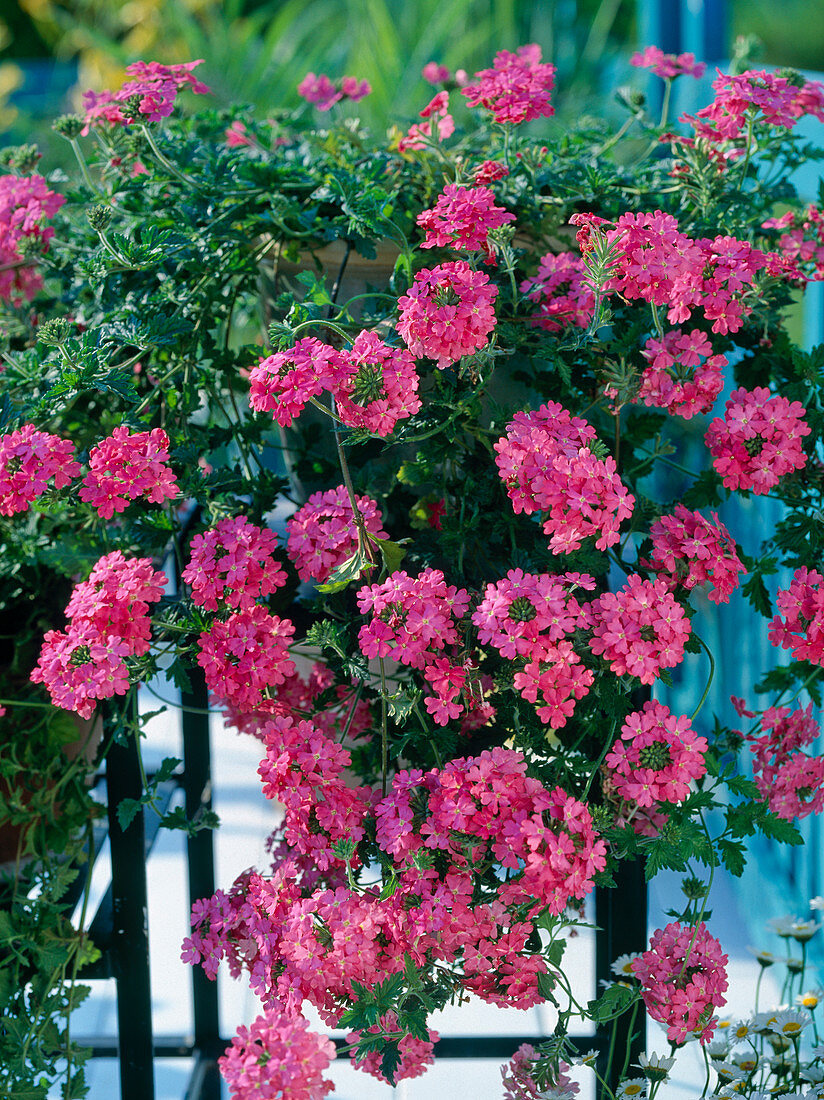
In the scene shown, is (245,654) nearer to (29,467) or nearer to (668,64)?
(29,467)

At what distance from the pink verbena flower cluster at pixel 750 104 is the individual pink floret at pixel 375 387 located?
479mm

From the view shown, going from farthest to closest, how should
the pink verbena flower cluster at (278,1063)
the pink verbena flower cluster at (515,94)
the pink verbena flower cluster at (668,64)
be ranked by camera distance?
the pink verbena flower cluster at (668,64) < the pink verbena flower cluster at (515,94) < the pink verbena flower cluster at (278,1063)

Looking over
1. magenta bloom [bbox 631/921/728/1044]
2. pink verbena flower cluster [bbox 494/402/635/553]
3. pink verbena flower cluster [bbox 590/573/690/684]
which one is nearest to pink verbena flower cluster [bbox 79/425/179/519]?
pink verbena flower cluster [bbox 494/402/635/553]

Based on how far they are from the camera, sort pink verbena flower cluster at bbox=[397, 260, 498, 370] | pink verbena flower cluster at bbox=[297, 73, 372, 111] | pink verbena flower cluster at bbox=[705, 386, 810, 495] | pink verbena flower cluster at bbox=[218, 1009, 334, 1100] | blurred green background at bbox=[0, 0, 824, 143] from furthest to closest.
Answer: blurred green background at bbox=[0, 0, 824, 143] → pink verbena flower cluster at bbox=[297, 73, 372, 111] → pink verbena flower cluster at bbox=[705, 386, 810, 495] → pink verbena flower cluster at bbox=[397, 260, 498, 370] → pink verbena flower cluster at bbox=[218, 1009, 334, 1100]

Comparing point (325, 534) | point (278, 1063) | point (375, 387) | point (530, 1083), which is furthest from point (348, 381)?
point (530, 1083)

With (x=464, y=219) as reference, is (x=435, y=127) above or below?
above

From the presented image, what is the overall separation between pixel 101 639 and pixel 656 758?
491 millimetres

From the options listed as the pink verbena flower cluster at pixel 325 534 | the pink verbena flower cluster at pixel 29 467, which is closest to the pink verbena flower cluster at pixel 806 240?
the pink verbena flower cluster at pixel 325 534

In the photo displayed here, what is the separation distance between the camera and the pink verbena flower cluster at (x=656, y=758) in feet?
3.03

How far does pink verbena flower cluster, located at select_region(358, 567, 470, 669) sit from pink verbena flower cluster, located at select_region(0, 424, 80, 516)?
0.99 feet

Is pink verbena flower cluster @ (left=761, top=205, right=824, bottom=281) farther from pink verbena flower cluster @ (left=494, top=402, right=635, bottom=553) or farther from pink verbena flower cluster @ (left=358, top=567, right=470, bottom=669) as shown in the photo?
pink verbena flower cluster @ (left=358, top=567, right=470, bottom=669)

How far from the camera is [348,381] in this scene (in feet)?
2.96

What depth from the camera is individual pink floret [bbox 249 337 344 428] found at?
885 mm

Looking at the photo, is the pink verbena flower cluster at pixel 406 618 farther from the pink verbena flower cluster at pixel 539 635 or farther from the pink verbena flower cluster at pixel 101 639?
the pink verbena flower cluster at pixel 101 639
